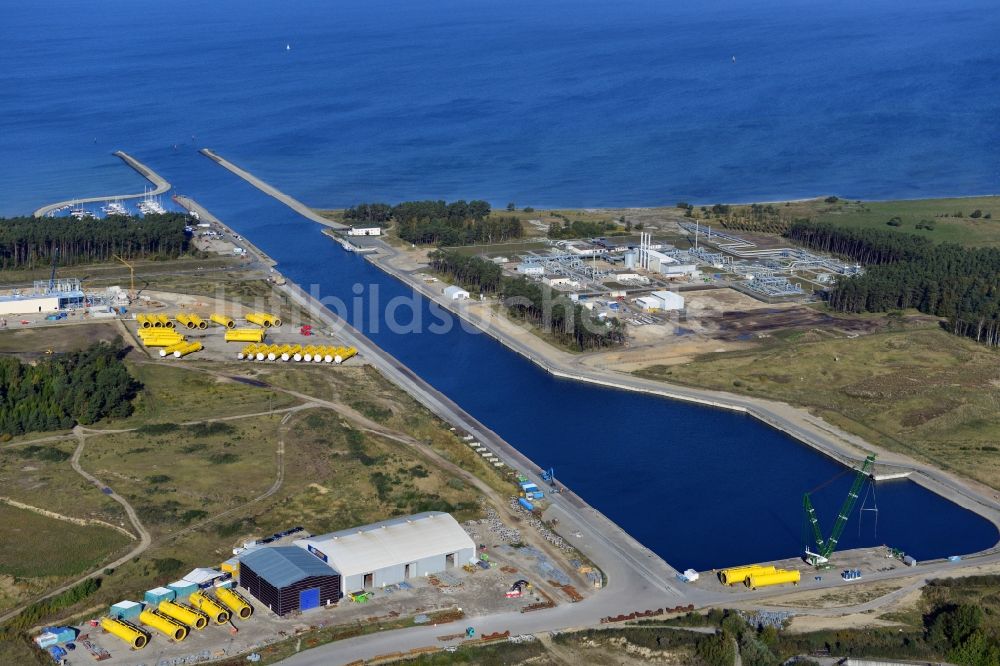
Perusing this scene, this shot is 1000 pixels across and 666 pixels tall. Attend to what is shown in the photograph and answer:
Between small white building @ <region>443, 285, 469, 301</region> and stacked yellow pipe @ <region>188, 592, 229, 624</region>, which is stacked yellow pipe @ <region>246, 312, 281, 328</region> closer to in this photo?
small white building @ <region>443, 285, 469, 301</region>

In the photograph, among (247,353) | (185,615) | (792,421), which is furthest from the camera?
(247,353)

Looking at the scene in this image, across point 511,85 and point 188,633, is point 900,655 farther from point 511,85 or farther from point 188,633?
point 511,85

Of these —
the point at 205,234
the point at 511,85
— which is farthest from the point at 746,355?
the point at 511,85

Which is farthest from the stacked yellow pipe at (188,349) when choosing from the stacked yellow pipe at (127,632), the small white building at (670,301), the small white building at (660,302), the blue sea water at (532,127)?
the blue sea water at (532,127)

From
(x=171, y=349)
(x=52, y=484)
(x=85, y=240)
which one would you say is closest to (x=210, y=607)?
(x=52, y=484)

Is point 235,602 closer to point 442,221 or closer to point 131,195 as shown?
point 442,221
